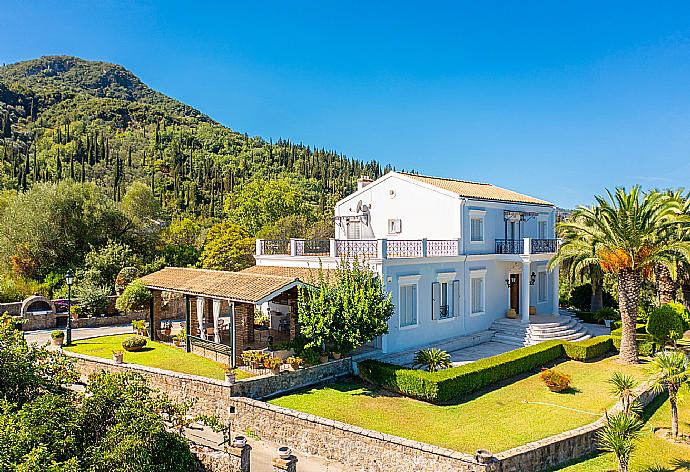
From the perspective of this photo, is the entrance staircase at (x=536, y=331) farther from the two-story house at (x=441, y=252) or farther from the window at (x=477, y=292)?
A: the window at (x=477, y=292)

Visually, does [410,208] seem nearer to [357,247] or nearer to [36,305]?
[357,247]

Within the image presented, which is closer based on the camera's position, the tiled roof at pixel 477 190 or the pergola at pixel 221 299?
the pergola at pixel 221 299

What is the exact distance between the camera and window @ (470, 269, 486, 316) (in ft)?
78.7

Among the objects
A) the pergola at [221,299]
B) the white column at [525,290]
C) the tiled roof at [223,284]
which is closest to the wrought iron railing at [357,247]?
the pergola at [221,299]

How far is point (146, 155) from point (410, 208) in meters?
69.3

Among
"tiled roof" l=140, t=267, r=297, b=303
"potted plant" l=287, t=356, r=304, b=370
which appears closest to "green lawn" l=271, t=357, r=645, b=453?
"potted plant" l=287, t=356, r=304, b=370

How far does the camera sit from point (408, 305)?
2056 cm

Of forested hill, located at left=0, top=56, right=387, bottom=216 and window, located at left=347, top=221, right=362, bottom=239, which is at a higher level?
forested hill, located at left=0, top=56, right=387, bottom=216

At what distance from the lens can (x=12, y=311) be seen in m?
27.4

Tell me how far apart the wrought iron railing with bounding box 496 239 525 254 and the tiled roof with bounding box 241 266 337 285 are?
32.9 feet

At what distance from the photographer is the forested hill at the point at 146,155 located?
69.2 metres

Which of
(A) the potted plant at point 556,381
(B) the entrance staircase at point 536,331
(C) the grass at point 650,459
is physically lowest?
(C) the grass at point 650,459

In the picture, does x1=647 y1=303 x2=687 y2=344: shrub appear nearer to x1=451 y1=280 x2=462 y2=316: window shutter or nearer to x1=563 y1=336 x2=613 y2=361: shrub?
x1=563 y1=336 x2=613 y2=361: shrub

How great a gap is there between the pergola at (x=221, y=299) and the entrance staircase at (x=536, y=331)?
422 inches
